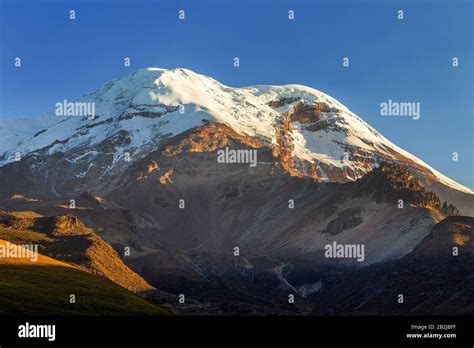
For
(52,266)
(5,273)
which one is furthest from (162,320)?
(52,266)

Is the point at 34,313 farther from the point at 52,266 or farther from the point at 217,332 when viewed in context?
the point at 52,266

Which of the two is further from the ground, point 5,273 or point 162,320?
point 5,273

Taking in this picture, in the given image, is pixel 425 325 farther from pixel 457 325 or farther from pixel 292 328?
pixel 292 328

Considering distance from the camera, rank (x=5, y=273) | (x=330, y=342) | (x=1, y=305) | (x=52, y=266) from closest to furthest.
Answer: (x=330, y=342), (x=1, y=305), (x=5, y=273), (x=52, y=266)

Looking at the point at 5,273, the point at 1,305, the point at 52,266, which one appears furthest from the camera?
the point at 52,266

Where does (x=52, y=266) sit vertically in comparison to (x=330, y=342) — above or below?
above

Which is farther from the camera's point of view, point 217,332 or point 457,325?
point 457,325

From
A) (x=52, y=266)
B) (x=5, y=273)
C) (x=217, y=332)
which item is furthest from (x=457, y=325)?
(x=52, y=266)
